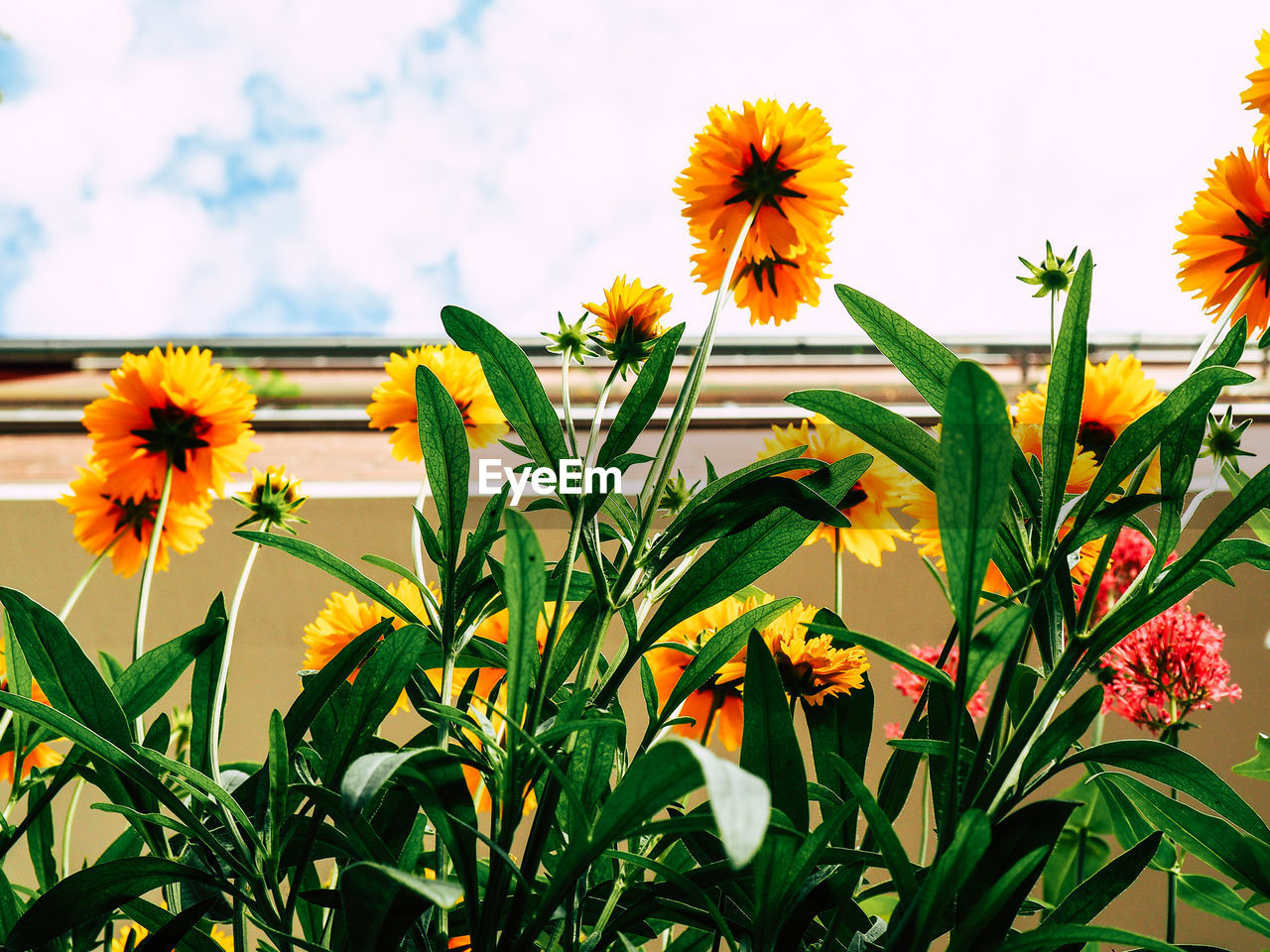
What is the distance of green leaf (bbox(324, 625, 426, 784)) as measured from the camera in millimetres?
185

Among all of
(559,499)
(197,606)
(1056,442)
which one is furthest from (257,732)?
(1056,442)

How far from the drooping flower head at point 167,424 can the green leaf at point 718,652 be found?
0.18 metres

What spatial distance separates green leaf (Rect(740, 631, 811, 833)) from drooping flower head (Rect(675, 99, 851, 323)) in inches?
4.7

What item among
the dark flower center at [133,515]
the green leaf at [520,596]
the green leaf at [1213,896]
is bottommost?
the green leaf at [1213,896]

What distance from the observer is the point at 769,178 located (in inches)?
9.8

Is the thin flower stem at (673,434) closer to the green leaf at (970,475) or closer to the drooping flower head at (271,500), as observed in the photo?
the green leaf at (970,475)

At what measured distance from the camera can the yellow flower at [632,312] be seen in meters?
0.27

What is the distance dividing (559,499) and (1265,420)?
3.34 feet

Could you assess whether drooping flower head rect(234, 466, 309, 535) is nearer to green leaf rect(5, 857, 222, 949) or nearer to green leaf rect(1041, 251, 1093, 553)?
green leaf rect(5, 857, 222, 949)

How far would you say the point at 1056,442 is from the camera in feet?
0.60

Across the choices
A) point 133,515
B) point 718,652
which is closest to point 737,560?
point 718,652

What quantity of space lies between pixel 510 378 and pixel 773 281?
10 centimetres

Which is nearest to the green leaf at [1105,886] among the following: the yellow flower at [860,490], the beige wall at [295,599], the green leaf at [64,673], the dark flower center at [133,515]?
the yellow flower at [860,490]

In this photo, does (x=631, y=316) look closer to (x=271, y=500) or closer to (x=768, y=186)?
(x=768, y=186)
